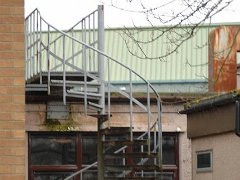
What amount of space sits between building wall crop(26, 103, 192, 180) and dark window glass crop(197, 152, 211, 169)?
7.07 meters

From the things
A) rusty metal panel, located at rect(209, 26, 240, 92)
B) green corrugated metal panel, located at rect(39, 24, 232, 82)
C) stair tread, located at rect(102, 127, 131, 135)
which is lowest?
stair tread, located at rect(102, 127, 131, 135)

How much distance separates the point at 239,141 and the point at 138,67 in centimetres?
1629

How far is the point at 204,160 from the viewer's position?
1555 centimetres

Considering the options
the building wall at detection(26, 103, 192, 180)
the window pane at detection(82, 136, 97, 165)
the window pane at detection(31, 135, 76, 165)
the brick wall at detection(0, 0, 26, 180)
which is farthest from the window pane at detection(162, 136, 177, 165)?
the brick wall at detection(0, 0, 26, 180)

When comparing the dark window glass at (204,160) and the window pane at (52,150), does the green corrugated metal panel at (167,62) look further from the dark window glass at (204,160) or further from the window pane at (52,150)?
the dark window glass at (204,160)

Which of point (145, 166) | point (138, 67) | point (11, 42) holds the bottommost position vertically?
point (145, 166)

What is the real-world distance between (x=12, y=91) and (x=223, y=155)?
21.1 feet

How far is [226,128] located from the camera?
14.3 metres

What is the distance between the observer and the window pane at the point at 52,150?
23.3 metres

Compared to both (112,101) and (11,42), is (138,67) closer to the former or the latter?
(112,101)

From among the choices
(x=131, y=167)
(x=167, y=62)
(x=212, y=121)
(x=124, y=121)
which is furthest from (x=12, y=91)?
(x=167, y=62)

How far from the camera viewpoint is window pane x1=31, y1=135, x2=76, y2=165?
23.3 metres

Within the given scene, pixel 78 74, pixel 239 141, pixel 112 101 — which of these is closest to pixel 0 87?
pixel 239 141

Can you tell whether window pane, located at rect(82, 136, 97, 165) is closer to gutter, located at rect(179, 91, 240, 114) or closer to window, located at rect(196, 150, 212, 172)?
gutter, located at rect(179, 91, 240, 114)
